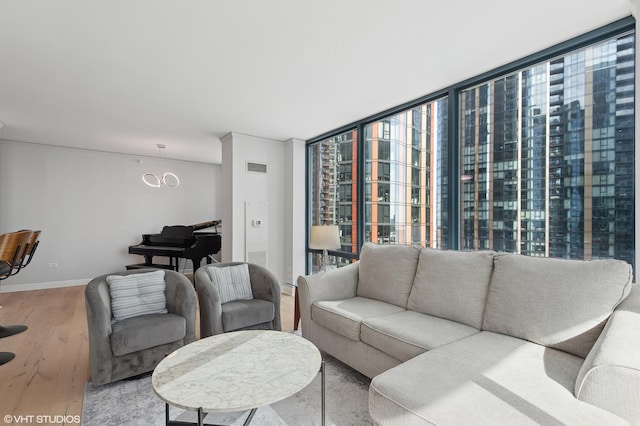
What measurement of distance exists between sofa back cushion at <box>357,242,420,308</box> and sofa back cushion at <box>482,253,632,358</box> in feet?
2.29

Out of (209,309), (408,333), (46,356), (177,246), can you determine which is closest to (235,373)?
(408,333)

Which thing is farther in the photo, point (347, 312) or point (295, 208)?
point (295, 208)

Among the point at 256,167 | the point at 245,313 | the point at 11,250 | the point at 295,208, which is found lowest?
the point at 245,313

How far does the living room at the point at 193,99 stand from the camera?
205cm

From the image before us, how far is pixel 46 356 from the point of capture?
9.11 feet

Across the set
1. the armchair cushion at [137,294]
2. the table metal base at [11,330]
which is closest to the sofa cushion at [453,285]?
the armchair cushion at [137,294]

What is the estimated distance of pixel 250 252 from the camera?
189 inches

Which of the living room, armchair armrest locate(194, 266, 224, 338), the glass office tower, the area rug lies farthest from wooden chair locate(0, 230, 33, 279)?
the glass office tower

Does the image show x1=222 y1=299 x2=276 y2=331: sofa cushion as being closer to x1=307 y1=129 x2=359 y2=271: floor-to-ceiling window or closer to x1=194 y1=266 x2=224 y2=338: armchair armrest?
x1=194 y1=266 x2=224 y2=338: armchair armrest

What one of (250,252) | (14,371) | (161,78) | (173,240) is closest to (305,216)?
(250,252)

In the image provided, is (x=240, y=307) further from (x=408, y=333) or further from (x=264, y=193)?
(x=264, y=193)

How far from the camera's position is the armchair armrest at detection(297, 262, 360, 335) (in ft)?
9.27

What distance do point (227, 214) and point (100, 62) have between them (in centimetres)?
257

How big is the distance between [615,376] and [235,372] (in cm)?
160
